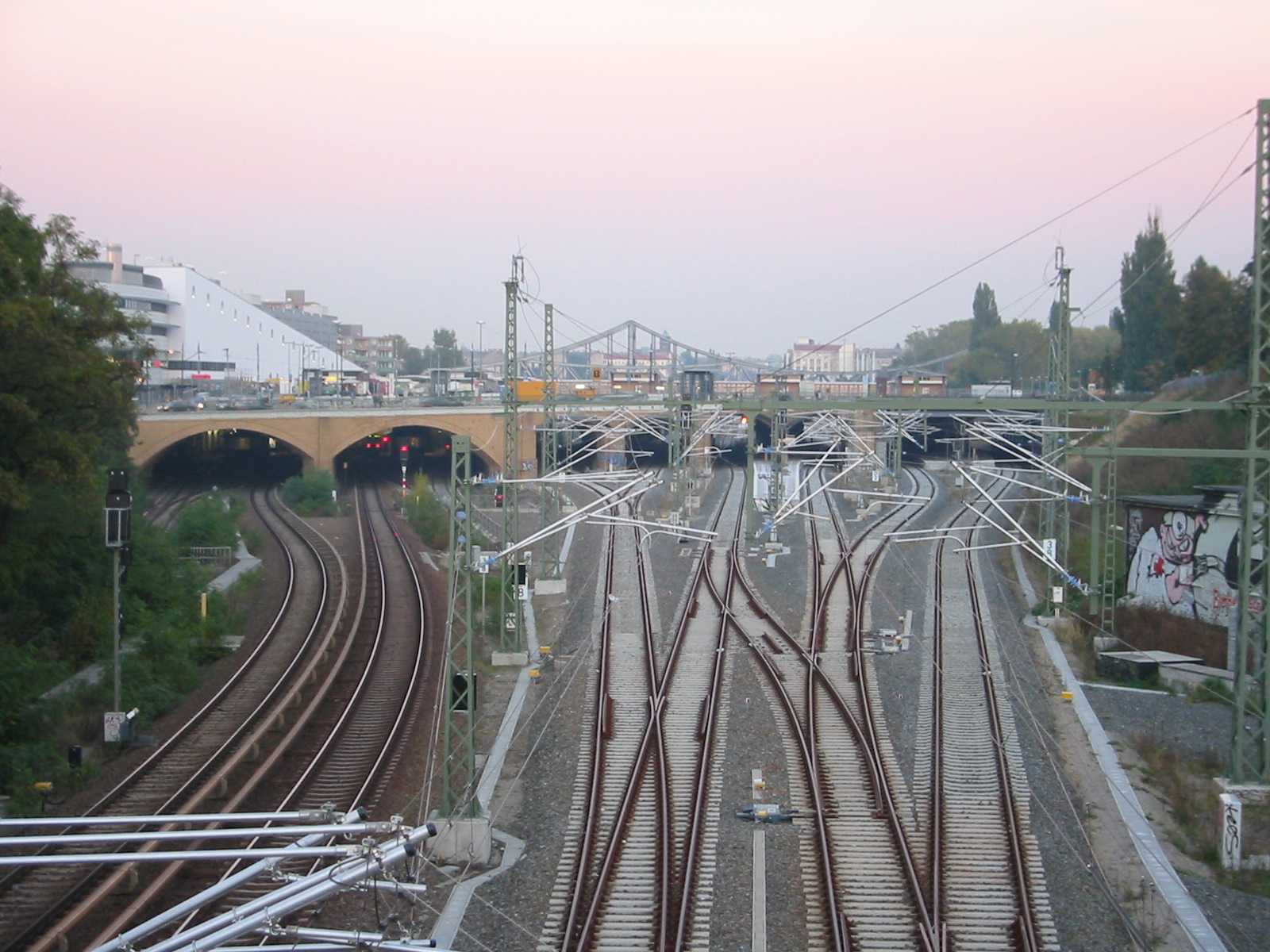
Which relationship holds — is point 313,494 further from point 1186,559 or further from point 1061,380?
point 1186,559

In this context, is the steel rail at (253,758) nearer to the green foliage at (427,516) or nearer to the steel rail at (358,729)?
the steel rail at (358,729)

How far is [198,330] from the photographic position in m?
59.9

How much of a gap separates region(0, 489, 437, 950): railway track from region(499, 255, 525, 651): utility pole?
1329 mm

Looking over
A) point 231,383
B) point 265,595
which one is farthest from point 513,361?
point 231,383

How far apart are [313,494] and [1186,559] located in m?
25.3

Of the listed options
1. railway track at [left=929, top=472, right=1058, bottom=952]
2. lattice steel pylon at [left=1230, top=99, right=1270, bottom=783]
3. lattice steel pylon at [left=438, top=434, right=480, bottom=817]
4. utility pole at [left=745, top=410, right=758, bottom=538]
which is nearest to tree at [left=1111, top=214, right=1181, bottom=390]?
utility pole at [left=745, top=410, right=758, bottom=538]

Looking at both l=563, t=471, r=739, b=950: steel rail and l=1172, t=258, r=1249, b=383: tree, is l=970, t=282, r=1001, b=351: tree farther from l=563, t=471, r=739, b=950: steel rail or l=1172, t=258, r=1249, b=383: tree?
l=563, t=471, r=739, b=950: steel rail

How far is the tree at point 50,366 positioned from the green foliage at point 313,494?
766 inches

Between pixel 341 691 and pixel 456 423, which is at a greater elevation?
pixel 456 423

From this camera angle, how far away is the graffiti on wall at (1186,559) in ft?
52.5

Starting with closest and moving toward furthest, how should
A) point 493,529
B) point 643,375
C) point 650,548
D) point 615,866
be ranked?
point 615,866
point 650,548
point 493,529
point 643,375

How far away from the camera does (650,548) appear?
2361 centimetres

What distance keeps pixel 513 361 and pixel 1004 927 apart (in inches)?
436

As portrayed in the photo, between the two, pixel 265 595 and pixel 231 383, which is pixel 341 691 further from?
pixel 231 383
